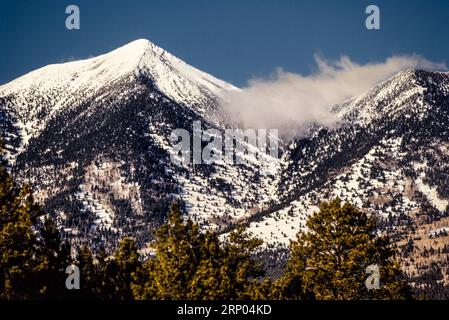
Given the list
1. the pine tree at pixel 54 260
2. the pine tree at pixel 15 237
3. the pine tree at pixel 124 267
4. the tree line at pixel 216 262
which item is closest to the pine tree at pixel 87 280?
the tree line at pixel 216 262

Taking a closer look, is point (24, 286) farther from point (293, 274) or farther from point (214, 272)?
point (293, 274)

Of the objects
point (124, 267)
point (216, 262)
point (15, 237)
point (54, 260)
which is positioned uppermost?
point (15, 237)

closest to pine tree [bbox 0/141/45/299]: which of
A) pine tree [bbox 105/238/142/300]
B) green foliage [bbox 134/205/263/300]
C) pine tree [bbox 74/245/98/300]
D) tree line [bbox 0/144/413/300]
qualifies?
tree line [bbox 0/144/413/300]

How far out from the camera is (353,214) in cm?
4906

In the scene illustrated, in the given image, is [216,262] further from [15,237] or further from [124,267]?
[124,267]

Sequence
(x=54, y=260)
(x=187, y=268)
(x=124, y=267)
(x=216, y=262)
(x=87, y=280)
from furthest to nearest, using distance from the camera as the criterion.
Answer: (x=124, y=267)
(x=87, y=280)
(x=54, y=260)
(x=216, y=262)
(x=187, y=268)

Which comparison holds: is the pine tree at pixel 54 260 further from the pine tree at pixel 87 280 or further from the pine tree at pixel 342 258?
the pine tree at pixel 342 258

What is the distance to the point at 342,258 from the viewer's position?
160ft

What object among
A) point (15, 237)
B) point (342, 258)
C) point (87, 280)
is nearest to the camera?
point (15, 237)

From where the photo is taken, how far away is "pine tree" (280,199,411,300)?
155ft

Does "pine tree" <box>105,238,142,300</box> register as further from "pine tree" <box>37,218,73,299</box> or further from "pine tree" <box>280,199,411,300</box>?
"pine tree" <box>280,199,411,300</box>

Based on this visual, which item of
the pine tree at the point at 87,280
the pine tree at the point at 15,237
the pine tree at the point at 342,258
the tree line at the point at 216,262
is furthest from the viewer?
the pine tree at the point at 87,280

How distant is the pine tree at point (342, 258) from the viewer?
47125mm

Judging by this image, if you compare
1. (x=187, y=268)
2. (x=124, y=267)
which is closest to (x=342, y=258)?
(x=187, y=268)
